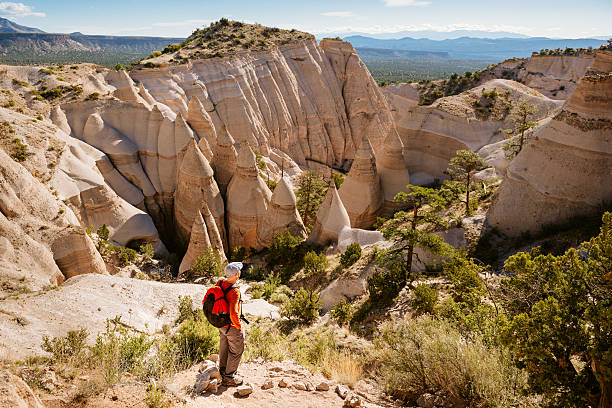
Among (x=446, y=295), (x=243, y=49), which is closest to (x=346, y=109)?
(x=243, y=49)

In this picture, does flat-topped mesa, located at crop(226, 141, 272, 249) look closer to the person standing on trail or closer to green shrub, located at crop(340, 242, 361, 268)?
green shrub, located at crop(340, 242, 361, 268)

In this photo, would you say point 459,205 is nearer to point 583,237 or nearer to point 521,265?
point 583,237

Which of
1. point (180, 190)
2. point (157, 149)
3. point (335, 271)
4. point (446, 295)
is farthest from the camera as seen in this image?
point (157, 149)

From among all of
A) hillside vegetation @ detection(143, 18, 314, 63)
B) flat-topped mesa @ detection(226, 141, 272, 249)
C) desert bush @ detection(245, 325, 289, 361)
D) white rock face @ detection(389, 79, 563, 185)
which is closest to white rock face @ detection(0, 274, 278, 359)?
desert bush @ detection(245, 325, 289, 361)

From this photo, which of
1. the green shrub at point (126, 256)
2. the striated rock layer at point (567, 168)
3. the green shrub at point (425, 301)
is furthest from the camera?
the green shrub at point (126, 256)

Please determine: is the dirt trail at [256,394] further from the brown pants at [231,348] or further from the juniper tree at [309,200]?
the juniper tree at [309,200]

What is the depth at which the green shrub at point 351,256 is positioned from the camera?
14000 mm

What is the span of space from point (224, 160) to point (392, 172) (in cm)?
998

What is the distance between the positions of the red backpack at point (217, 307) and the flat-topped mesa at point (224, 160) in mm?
16388

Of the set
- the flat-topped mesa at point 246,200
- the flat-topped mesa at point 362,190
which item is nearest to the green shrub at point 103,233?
the flat-topped mesa at point 246,200

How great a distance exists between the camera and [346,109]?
150 ft

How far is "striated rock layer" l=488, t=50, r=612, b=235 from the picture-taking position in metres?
11.8

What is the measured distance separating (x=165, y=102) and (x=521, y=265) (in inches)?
1199

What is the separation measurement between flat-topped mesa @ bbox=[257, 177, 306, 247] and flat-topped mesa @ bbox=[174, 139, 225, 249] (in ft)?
9.96
